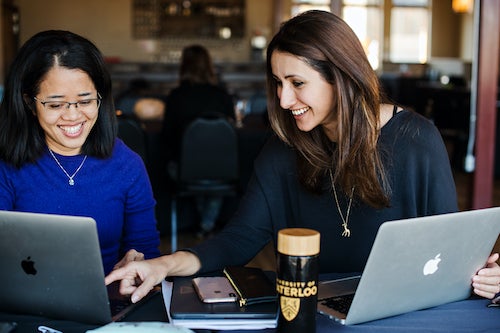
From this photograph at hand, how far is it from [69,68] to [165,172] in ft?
10.3

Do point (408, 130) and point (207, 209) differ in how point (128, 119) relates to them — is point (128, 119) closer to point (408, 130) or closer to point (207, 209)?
point (207, 209)

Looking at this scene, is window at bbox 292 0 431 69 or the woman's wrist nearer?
the woman's wrist

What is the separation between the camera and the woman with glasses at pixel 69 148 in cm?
178

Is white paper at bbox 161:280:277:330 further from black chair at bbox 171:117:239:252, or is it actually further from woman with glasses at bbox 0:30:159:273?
black chair at bbox 171:117:239:252

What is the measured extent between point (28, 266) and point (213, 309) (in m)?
0.35

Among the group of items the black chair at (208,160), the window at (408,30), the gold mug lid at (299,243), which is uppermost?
the window at (408,30)

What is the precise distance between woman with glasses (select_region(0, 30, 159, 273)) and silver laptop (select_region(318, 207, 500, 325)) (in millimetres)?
755

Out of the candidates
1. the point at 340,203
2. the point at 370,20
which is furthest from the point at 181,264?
the point at 370,20

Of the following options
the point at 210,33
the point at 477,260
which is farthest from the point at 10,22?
the point at 477,260

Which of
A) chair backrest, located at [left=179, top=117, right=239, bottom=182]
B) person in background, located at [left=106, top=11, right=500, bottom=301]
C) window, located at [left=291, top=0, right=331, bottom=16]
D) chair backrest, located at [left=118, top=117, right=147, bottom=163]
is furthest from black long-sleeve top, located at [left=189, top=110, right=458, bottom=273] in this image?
window, located at [left=291, top=0, right=331, bottom=16]

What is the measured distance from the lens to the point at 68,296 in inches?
48.6

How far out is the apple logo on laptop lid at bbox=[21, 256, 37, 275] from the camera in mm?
1219

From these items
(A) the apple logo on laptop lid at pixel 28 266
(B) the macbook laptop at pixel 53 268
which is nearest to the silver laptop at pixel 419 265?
(B) the macbook laptop at pixel 53 268

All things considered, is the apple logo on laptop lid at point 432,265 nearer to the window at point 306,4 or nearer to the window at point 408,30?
the window at point 306,4
